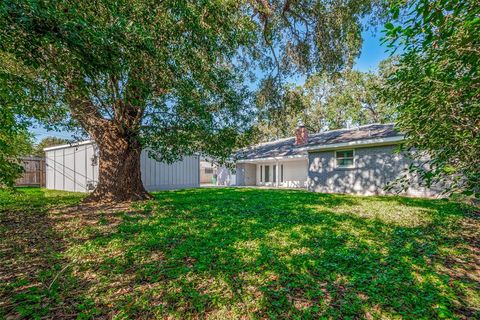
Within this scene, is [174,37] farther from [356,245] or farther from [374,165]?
[374,165]

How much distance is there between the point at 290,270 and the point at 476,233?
4.45 meters

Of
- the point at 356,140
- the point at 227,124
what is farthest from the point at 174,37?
the point at 356,140

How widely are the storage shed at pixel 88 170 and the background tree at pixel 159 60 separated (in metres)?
5.66

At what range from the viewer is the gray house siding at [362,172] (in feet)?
36.5

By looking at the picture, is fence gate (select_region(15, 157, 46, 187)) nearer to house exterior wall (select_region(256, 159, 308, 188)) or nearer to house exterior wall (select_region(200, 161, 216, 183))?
house exterior wall (select_region(200, 161, 216, 183))

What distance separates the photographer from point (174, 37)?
502cm

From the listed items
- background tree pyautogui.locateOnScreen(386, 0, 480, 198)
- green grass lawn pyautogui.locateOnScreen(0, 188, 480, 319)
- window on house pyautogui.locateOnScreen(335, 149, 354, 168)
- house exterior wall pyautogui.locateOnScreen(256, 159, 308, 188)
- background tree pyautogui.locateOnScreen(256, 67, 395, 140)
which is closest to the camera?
green grass lawn pyautogui.locateOnScreen(0, 188, 480, 319)

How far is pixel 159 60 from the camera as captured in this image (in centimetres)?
461

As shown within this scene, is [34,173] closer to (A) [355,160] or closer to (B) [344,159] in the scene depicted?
(B) [344,159]

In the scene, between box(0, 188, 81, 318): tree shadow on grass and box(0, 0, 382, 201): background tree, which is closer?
box(0, 188, 81, 318): tree shadow on grass

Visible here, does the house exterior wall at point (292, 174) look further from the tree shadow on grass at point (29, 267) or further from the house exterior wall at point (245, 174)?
the tree shadow on grass at point (29, 267)

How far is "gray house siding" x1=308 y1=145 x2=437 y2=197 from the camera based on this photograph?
438 inches

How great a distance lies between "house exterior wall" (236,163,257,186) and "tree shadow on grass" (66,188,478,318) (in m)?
16.1

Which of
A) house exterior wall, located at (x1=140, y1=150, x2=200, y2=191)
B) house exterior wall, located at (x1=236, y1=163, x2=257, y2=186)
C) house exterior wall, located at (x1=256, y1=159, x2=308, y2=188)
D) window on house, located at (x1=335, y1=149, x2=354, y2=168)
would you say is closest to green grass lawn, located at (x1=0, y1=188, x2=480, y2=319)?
window on house, located at (x1=335, y1=149, x2=354, y2=168)
